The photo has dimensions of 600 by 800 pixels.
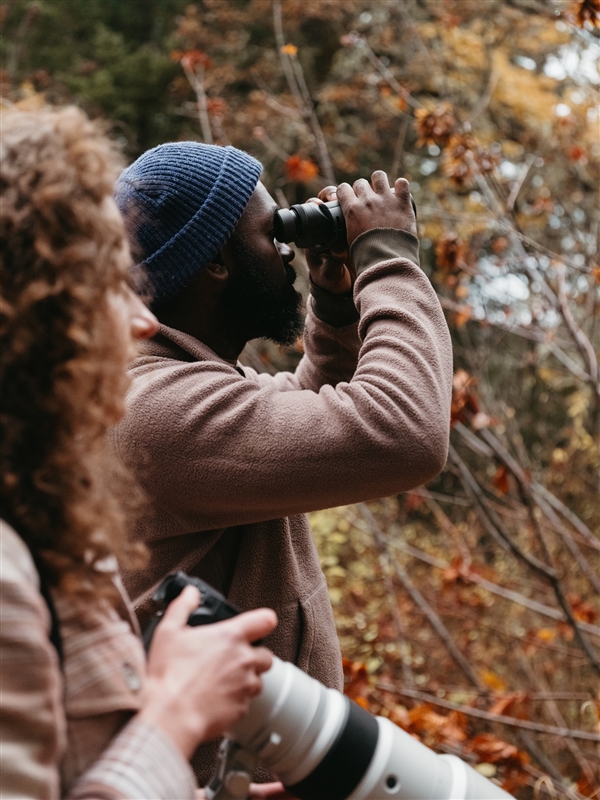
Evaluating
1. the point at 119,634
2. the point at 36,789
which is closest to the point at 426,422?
the point at 119,634

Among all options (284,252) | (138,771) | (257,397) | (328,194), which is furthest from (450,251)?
(138,771)

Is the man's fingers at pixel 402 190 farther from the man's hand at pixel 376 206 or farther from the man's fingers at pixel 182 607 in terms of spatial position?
the man's fingers at pixel 182 607

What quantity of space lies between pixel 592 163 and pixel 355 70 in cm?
334

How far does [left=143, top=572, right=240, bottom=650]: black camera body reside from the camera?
1.07 m

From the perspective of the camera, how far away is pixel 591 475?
5.62 metres

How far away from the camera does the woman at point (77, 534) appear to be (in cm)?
89

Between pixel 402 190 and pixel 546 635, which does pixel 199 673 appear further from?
pixel 546 635

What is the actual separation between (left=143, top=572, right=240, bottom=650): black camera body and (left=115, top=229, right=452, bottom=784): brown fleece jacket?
12.1 inches

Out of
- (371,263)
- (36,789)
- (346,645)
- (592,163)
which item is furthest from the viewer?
(592,163)

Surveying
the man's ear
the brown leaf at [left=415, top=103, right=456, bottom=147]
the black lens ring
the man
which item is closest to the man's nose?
the man

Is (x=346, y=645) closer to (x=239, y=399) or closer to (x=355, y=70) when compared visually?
(x=239, y=399)

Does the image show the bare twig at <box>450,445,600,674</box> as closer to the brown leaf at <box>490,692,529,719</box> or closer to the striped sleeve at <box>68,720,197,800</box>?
the brown leaf at <box>490,692,529,719</box>

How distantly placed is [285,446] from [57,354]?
0.51 m

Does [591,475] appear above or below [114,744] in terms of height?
below
